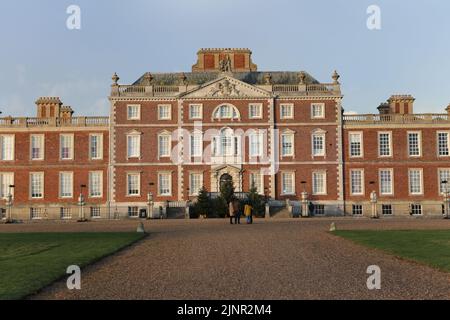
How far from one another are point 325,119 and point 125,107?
15.8 metres

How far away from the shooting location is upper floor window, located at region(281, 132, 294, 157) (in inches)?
1882

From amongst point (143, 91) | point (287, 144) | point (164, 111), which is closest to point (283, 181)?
point (287, 144)

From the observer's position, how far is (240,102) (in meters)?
47.7

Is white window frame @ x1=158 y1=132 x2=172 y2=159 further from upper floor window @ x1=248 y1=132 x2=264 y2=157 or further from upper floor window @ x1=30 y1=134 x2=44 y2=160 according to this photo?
upper floor window @ x1=30 y1=134 x2=44 y2=160

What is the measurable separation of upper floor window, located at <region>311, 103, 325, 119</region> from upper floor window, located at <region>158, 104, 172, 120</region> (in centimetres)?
1131

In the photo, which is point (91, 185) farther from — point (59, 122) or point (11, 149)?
point (11, 149)

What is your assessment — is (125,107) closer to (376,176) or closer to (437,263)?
(376,176)

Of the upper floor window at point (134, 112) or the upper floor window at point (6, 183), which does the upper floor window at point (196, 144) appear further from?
the upper floor window at point (6, 183)

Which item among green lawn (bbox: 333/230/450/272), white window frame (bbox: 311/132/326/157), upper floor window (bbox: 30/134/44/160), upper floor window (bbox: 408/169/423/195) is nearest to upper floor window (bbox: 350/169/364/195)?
white window frame (bbox: 311/132/326/157)

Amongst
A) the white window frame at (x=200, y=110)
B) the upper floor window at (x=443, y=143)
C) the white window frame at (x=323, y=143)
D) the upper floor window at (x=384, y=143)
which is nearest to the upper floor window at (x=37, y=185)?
the white window frame at (x=200, y=110)

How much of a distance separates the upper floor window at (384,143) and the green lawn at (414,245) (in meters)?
26.5

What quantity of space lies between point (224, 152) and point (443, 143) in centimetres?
1764
